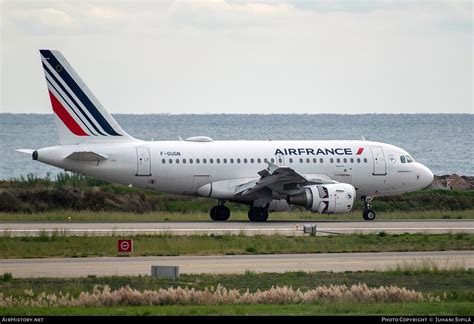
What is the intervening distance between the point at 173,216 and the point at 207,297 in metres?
27.3

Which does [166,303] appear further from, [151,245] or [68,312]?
[151,245]

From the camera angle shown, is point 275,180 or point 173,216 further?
point 173,216

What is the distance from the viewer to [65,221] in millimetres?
47375

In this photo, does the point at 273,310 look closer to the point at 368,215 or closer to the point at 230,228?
the point at 230,228

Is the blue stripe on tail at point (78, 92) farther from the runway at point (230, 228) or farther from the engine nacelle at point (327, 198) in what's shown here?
the engine nacelle at point (327, 198)

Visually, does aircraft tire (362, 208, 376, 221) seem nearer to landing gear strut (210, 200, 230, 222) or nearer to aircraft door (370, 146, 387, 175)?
aircraft door (370, 146, 387, 175)

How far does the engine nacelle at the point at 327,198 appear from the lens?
1860 inches

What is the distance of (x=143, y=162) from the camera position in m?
48.2

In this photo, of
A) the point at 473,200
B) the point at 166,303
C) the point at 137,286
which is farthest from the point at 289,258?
the point at 473,200

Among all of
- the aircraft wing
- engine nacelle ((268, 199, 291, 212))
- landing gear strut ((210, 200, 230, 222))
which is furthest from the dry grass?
landing gear strut ((210, 200, 230, 222))

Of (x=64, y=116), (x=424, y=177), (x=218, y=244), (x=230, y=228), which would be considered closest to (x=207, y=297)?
(x=218, y=244)

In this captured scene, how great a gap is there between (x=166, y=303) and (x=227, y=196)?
2557 cm

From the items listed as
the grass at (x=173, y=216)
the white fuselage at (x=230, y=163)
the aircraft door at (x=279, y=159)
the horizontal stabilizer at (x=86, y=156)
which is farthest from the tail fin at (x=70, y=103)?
the aircraft door at (x=279, y=159)

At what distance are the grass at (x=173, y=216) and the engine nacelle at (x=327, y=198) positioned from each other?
2.83 metres
